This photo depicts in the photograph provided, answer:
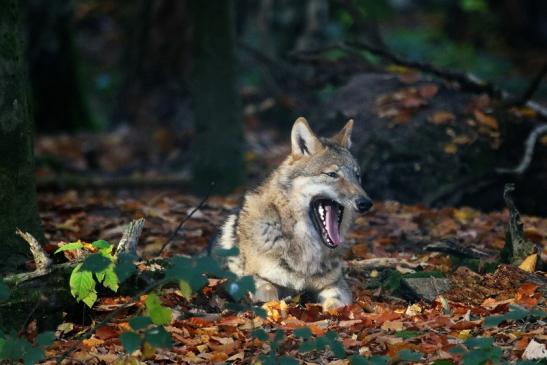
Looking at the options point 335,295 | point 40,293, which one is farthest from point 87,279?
point 335,295

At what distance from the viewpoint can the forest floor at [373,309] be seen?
19.7ft

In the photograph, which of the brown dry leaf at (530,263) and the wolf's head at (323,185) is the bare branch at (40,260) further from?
the brown dry leaf at (530,263)

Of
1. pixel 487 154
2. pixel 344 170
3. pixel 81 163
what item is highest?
pixel 344 170

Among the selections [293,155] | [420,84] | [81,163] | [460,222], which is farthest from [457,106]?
[81,163]

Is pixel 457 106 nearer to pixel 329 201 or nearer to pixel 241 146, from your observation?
pixel 241 146

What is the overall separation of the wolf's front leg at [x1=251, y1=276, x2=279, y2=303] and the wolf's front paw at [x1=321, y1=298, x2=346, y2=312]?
45cm

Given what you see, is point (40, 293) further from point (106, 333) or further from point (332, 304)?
point (332, 304)

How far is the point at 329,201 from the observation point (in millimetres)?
7492

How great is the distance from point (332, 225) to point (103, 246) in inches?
83.3

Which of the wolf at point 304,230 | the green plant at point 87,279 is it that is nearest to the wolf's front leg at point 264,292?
the wolf at point 304,230

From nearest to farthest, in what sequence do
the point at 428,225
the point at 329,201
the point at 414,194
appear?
the point at 329,201 → the point at 428,225 → the point at 414,194

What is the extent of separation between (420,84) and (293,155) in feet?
19.8

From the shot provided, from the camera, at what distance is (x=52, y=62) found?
1994 centimetres

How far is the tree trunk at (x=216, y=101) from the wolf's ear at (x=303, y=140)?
5.63 metres
